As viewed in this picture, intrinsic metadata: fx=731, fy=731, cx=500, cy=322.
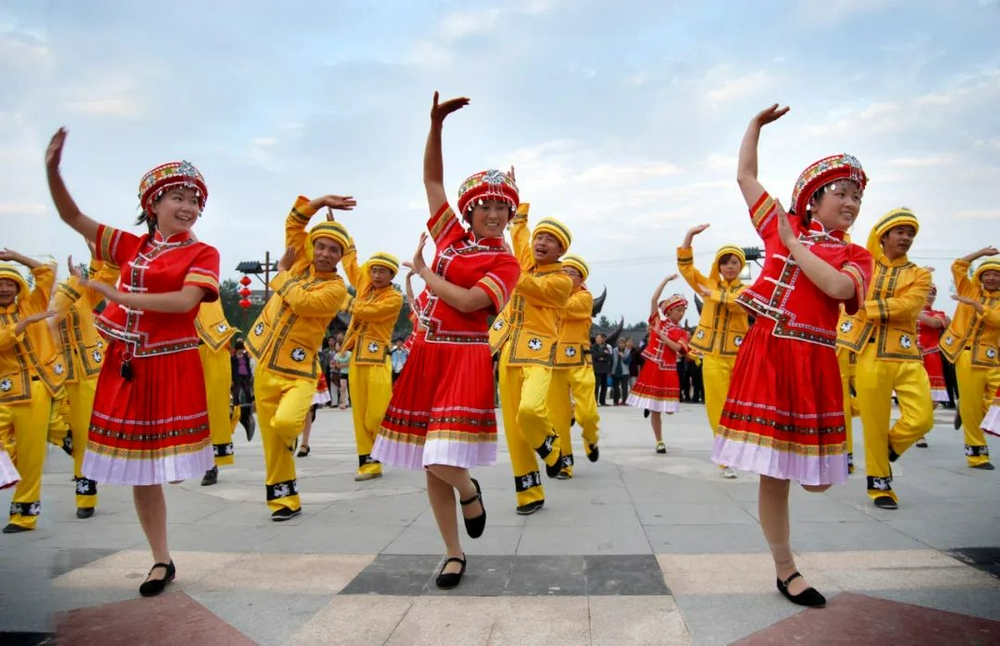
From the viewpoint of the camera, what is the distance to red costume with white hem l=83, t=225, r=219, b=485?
3754 millimetres

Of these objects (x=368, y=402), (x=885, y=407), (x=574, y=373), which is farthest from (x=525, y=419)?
(x=885, y=407)

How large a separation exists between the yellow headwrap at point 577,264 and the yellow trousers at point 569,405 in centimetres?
99

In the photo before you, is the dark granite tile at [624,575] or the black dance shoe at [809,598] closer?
the black dance shoe at [809,598]

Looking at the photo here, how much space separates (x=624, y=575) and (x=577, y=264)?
418 cm

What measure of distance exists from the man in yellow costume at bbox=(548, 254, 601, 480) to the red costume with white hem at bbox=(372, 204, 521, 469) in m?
2.93

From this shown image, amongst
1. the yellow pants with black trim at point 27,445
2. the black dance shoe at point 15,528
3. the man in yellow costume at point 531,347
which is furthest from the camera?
the man in yellow costume at point 531,347

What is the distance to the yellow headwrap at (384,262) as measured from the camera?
24.2 ft

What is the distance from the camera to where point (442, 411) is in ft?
12.4

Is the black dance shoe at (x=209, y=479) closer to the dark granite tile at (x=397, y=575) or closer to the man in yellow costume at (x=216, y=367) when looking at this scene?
the man in yellow costume at (x=216, y=367)

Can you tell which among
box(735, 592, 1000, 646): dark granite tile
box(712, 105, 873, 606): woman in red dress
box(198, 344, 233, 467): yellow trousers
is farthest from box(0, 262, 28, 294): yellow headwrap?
box(735, 592, 1000, 646): dark granite tile

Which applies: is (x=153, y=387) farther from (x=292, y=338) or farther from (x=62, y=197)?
(x=292, y=338)

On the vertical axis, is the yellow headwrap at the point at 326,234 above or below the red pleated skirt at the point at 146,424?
above

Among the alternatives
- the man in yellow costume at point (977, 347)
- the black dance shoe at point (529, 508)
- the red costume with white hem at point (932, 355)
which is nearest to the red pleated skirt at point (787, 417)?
the black dance shoe at point (529, 508)

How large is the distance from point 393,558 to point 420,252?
1.80 meters
